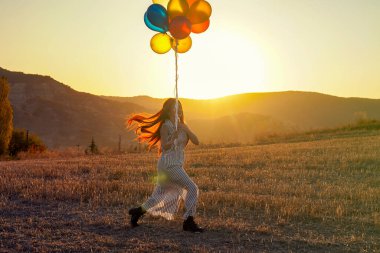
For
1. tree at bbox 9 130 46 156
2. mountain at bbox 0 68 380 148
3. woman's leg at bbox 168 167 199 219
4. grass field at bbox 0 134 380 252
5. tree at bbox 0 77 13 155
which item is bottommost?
grass field at bbox 0 134 380 252

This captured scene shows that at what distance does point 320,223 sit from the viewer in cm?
914

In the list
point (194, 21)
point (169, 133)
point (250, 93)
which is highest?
point (250, 93)

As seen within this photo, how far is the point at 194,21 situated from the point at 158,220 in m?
3.55

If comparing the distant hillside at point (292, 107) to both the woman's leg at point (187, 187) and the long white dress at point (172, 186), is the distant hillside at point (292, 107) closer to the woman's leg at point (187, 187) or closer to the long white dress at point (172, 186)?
the long white dress at point (172, 186)

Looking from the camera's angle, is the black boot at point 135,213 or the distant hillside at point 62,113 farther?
the distant hillside at point 62,113

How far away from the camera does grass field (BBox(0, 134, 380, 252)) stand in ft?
24.3

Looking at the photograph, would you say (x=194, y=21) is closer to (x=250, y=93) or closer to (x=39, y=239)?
(x=39, y=239)

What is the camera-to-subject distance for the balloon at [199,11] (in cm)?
845

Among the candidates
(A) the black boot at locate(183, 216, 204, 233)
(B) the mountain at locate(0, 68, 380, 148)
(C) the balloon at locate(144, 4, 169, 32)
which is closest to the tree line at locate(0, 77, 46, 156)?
(C) the balloon at locate(144, 4, 169, 32)

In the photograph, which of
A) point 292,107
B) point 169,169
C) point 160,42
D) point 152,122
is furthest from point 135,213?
point 292,107

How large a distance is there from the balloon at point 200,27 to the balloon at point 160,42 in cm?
48

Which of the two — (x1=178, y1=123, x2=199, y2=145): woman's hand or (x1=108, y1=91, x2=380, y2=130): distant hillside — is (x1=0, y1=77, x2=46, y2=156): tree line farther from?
(x1=108, y1=91, x2=380, y2=130): distant hillside

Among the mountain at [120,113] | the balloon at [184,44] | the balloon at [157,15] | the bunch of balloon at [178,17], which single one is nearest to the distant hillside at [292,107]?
the mountain at [120,113]

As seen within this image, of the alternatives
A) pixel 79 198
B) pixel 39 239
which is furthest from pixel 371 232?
pixel 79 198
